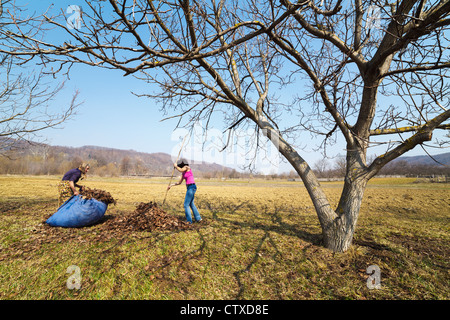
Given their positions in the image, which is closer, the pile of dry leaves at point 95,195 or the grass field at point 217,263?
the grass field at point 217,263

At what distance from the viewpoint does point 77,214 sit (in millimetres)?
5379

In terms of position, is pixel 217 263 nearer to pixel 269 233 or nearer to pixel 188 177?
pixel 269 233

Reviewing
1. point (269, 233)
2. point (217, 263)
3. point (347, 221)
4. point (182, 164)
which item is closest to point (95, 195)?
point (182, 164)

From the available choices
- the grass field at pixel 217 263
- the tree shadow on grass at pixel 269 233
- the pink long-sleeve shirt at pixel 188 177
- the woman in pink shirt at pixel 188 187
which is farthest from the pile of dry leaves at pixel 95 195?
the tree shadow on grass at pixel 269 233

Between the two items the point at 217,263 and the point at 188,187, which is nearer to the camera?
the point at 217,263

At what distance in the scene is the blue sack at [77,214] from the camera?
5367 millimetres

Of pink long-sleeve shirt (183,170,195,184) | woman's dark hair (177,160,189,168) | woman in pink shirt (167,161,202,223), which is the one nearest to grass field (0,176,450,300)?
woman in pink shirt (167,161,202,223)

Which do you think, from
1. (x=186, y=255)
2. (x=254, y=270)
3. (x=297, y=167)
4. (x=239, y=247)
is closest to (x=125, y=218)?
(x=186, y=255)

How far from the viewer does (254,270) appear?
376 centimetres

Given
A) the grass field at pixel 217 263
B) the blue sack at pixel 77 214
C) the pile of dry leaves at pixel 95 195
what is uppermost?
the pile of dry leaves at pixel 95 195

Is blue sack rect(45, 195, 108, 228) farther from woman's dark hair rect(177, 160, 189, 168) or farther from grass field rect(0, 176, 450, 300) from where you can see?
woman's dark hair rect(177, 160, 189, 168)

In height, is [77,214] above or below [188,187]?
below

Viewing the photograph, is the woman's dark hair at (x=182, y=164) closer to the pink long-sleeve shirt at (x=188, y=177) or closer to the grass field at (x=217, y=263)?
the pink long-sleeve shirt at (x=188, y=177)
